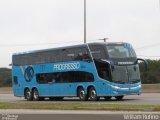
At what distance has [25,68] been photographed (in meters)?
41.9

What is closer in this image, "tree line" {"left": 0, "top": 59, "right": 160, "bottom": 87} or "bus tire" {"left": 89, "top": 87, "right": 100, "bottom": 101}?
"bus tire" {"left": 89, "top": 87, "right": 100, "bottom": 101}

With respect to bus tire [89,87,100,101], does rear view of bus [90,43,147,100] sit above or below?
above

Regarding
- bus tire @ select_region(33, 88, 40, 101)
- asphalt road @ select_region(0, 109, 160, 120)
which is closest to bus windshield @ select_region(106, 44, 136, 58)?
bus tire @ select_region(33, 88, 40, 101)

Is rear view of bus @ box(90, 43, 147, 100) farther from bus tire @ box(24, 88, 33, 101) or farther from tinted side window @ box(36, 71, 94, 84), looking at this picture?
bus tire @ box(24, 88, 33, 101)

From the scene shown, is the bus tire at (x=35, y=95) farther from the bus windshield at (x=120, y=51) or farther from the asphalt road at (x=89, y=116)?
the asphalt road at (x=89, y=116)

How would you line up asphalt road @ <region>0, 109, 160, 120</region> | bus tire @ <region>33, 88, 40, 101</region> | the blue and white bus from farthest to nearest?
bus tire @ <region>33, 88, 40, 101</region>
the blue and white bus
asphalt road @ <region>0, 109, 160, 120</region>

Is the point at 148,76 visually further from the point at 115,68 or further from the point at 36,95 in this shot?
the point at 115,68

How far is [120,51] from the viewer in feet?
115

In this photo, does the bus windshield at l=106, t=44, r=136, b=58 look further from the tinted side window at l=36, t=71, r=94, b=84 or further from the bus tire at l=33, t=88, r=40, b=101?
the bus tire at l=33, t=88, r=40, b=101

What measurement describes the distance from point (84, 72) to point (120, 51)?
272cm

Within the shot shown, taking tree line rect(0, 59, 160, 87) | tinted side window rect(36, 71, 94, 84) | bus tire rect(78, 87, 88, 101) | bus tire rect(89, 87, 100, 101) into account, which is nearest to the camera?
bus tire rect(89, 87, 100, 101)

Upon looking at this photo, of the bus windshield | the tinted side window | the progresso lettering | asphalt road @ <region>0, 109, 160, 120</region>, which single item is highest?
the bus windshield

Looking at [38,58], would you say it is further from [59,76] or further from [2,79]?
[2,79]

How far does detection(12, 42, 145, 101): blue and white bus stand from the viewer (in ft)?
113
